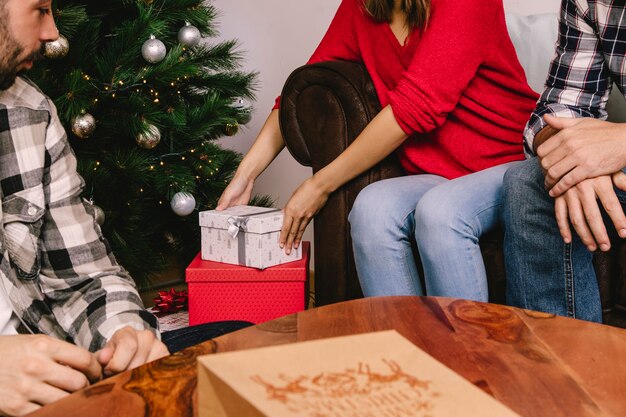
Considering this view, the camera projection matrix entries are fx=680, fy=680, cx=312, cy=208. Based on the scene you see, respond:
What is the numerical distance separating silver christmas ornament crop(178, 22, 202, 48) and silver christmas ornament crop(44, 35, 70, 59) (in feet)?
1.29

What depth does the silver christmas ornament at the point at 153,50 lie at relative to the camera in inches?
77.2

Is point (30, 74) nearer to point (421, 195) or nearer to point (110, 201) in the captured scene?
point (110, 201)

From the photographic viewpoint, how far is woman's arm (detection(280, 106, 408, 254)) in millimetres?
1421

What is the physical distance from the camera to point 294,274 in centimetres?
161

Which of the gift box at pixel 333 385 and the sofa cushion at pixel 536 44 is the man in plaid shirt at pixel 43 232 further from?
the sofa cushion at pixel 536 44

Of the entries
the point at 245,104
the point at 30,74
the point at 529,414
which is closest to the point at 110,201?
the point at 30,74

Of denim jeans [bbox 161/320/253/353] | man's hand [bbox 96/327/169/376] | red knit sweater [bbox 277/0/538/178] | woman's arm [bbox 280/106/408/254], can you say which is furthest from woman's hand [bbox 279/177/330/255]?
man's hand [bbox 96/327/169/376]

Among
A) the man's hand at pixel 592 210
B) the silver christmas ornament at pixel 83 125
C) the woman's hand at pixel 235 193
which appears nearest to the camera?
the man's hand at pixel 592 210

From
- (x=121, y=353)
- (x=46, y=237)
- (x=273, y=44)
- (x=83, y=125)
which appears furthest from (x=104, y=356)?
(x=273, y=44)

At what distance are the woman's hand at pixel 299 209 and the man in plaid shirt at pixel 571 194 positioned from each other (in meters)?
0.43

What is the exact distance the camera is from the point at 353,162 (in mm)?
1446

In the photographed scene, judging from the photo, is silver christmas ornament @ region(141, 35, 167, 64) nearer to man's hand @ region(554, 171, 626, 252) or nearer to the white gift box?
the white gift box

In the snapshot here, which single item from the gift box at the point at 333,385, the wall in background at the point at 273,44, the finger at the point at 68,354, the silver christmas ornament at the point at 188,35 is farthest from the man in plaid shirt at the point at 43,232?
the wall in background at the point at 273,44

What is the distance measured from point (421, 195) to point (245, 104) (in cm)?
110
